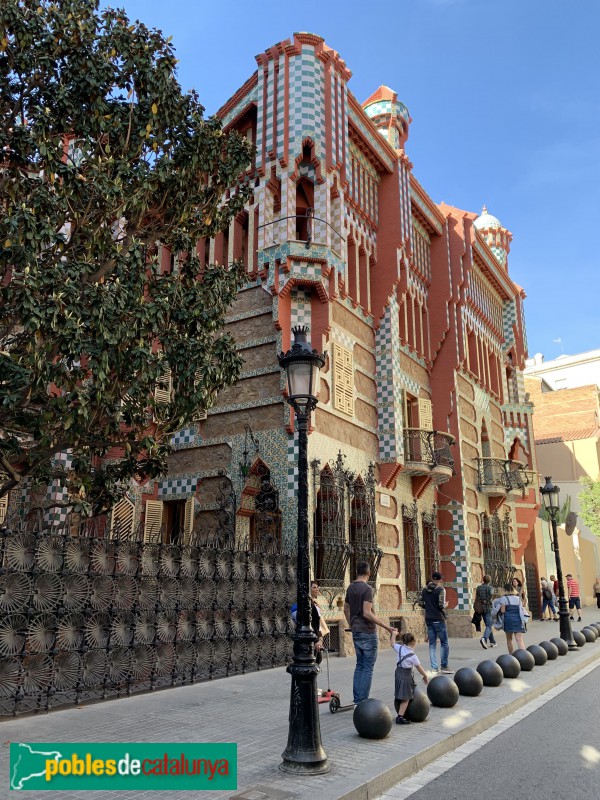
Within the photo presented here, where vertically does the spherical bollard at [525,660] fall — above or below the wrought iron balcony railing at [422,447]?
below

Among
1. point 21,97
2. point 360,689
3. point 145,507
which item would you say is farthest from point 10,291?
point 145,507

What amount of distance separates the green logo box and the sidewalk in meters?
0.14

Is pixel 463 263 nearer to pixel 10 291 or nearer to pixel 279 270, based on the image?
pixel 279 270

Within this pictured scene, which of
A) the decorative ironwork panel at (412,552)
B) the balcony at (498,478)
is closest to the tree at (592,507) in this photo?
the balcony at (498,478)

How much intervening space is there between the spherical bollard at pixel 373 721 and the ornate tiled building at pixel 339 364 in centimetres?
698

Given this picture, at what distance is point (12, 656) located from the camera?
7391mm

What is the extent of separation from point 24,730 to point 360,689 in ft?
11.6

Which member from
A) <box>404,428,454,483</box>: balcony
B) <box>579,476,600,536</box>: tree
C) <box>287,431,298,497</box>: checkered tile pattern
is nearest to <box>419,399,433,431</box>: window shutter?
<box>404,428,454,483</box>: balcony

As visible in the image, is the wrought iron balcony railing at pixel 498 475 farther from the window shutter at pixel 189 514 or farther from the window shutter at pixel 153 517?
the window shutter at pixel 153 517

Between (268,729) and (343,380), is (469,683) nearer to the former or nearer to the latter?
(268,729)

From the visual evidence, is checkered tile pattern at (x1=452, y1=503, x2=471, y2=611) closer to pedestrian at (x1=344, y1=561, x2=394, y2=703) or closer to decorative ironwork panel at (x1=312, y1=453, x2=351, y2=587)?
decorative ironwork panel at (x1=312, y1=453, x2=351, y2=587)

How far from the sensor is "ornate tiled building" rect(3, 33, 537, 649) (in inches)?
570

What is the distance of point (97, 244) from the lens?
8.26 metres

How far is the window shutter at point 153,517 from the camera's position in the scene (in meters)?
15.2
